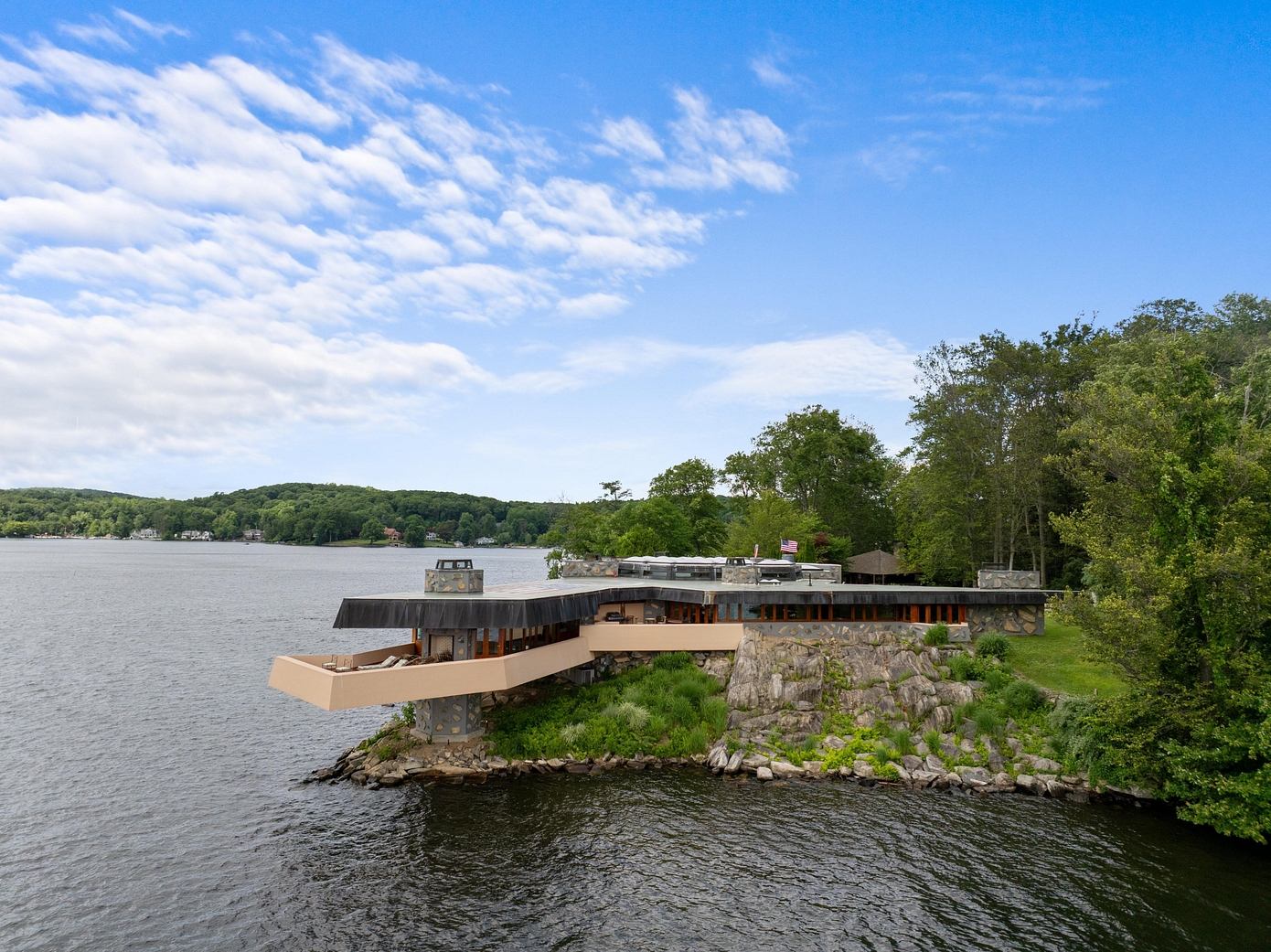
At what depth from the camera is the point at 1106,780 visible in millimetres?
29938

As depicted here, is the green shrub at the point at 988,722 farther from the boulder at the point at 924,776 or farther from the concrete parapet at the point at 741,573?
the concrete parapet at the point at 741,573

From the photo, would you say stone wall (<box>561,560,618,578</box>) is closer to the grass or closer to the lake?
the grass

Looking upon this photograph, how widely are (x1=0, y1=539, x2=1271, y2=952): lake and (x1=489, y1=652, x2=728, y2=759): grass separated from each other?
1.91 metres

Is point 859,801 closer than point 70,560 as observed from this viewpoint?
Yes

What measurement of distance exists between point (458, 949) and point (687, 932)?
639 centimetres

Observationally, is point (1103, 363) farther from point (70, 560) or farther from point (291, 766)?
point (70, 560)

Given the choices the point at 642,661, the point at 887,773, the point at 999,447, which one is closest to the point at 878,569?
the point at 999,447

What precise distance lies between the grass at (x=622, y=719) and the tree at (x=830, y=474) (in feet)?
141

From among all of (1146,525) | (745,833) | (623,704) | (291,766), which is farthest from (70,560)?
(1146,525)

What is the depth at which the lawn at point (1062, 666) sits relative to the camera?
34.8 metres

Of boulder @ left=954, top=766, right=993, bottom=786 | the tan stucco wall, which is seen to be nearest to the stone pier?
the tan stucco wall

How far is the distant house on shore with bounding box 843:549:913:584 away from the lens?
66.2m

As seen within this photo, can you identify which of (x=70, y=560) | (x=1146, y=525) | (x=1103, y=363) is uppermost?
(x=1103, y=363)

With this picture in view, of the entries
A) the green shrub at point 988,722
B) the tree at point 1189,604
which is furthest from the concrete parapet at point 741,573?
the tree at point 1189,604
